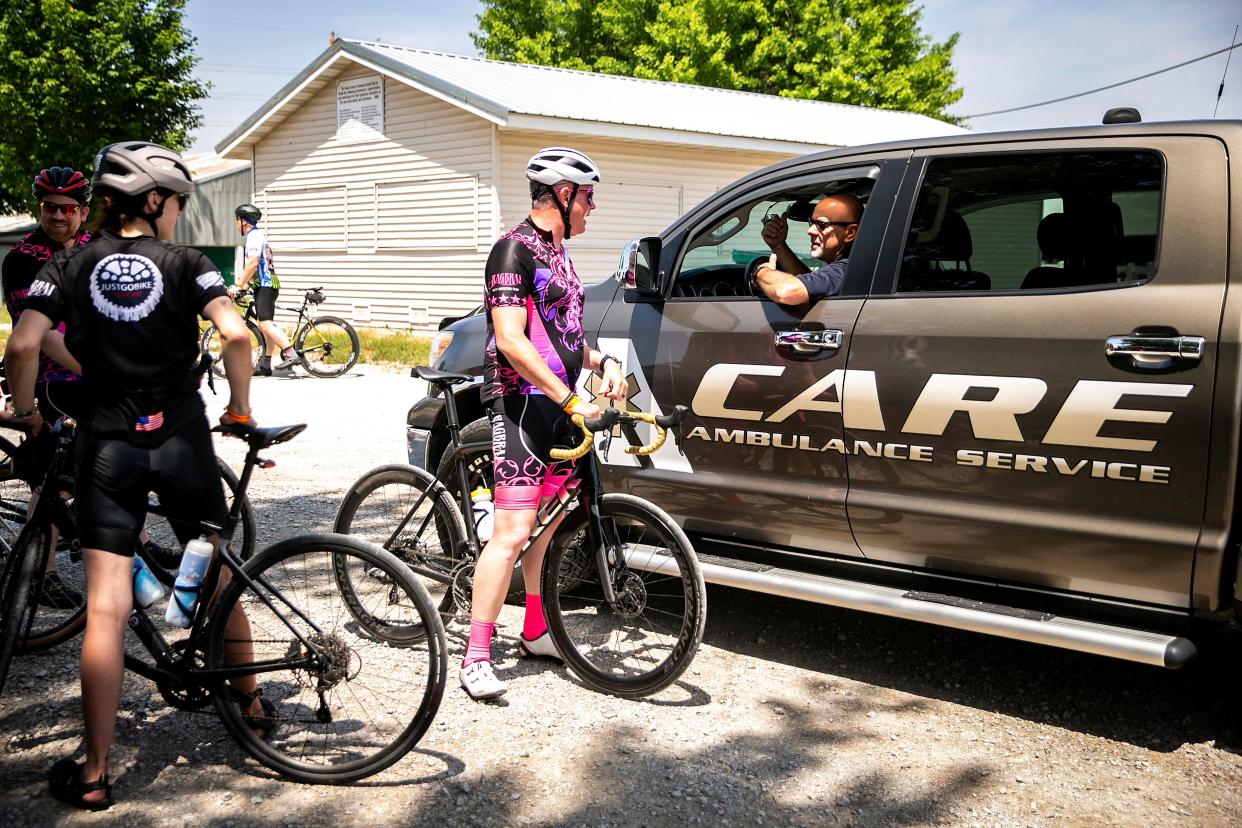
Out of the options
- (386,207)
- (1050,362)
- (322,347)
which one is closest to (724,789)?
(1050,362)

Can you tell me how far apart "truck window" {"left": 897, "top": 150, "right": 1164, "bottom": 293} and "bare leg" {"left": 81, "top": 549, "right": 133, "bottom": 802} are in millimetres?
2944

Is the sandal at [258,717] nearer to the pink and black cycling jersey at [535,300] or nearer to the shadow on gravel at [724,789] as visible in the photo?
the shadow on gravel at [724,789]

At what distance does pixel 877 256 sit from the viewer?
434 cm

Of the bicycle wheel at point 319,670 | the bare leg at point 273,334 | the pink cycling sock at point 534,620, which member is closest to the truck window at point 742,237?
the pink cycling sock at point 534,620

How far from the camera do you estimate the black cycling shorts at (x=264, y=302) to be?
13422mm

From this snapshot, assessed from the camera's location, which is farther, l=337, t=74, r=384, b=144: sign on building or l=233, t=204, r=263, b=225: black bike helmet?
l=337, t=74, r=384, b=144: sign on building

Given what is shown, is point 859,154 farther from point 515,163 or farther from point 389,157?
point 389,157

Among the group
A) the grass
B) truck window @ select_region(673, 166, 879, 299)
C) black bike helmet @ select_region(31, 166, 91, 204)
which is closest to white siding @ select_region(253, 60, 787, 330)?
the grass

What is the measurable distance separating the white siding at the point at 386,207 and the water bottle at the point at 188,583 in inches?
631

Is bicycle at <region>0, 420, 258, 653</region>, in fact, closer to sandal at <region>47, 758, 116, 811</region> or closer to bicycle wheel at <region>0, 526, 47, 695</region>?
bicycle wheel at <region>0, 526, 47, 695</region>

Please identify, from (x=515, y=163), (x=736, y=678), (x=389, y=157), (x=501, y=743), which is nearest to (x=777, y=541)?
(x=736, y=678)

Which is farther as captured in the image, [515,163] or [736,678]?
[515,163]

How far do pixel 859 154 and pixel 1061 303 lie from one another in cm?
111

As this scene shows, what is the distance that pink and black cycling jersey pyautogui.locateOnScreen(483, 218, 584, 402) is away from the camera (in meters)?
4.04
